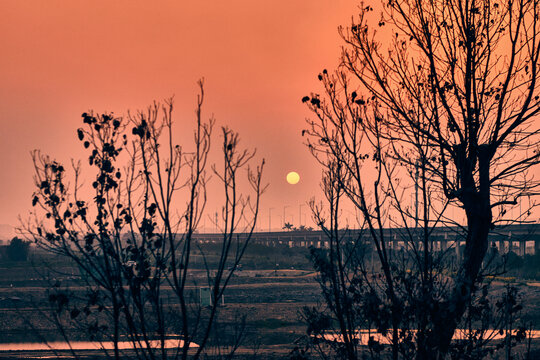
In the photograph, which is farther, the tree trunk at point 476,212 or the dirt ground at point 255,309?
the dirt ground at point 255,309

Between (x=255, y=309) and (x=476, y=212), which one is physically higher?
(x=476, y=212)

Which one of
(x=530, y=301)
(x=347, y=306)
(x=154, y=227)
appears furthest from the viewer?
(x=530, y=301)

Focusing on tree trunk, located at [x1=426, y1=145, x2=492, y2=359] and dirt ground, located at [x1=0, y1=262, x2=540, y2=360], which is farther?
dirt ground, located at [x1=0, y1=262, x2=540, y2=360]

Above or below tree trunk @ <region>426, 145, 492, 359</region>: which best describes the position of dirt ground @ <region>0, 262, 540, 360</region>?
below

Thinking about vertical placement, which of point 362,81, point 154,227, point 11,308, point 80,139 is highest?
point 362,81

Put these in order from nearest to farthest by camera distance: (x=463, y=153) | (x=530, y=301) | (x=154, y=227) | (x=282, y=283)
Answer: (x=154, y=227) → (x=463, y=153) → (x=530, y=301) → (x=282, y=283)

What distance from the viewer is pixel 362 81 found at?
12.4m

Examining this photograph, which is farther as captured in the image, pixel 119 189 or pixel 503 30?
pixel 503 30

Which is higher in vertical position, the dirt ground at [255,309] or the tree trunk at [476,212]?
the tree trunk at [476,212]


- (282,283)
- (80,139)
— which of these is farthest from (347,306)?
(282,283)

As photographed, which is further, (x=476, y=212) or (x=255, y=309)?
(x=255, y=309)

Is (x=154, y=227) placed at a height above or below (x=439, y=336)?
above

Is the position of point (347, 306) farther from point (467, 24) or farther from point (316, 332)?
point (467, 24)

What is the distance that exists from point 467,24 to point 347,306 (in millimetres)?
4932
